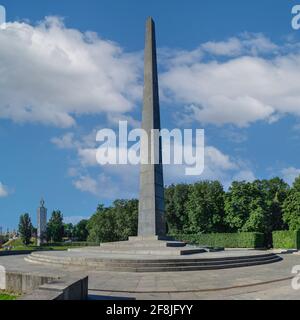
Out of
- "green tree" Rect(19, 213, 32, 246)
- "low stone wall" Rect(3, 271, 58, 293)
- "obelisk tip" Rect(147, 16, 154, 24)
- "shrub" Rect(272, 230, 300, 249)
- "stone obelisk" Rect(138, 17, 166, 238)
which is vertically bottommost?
"green tree" Rect(19, 213, 32, 246)

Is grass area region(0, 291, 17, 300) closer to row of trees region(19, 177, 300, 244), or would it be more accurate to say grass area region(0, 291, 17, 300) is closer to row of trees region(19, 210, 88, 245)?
row of trees region(19, 177, 300, 244)

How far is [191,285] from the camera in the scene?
12.4 m

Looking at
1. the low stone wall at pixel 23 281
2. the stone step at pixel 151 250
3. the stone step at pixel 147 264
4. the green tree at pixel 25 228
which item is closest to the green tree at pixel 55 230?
the green tree at pixel 25 228

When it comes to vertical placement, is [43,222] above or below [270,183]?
below

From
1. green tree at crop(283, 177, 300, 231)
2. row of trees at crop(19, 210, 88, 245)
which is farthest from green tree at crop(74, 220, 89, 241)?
green tree at crop(283, 177, 300, 231)

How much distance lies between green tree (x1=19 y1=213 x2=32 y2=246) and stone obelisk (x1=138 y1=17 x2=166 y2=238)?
210 ft

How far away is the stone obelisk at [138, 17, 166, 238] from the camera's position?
25.8m

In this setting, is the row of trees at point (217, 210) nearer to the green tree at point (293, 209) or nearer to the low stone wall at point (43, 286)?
the green tree at point (293, 209)

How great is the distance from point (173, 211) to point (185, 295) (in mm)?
46961

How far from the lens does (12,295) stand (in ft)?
33.7

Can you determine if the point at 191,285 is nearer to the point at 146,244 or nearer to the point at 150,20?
the point at 146,244

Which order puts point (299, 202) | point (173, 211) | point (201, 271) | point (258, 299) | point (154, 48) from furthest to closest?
point (173, 211)
point (299, 202)
point (154, 48)
point (201, 271)
point (258, 299)
